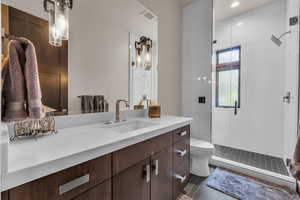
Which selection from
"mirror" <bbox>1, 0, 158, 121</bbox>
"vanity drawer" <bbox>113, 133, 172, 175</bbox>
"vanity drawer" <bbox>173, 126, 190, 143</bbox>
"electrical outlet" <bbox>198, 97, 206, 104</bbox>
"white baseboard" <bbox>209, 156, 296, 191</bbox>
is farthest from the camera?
"electrical outlet" <bbox>198, 97, 206, 104</bbox>

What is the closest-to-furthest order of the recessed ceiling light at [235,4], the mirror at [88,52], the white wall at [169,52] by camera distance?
the mirror at [88,52], the white wall at [169,52], the recessed ceiling light at [235,4]

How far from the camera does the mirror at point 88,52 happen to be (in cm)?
92

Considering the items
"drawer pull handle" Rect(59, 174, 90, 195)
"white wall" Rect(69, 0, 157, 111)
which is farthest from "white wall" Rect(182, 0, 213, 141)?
"drawer pull handle" Rect(59, 174, 90, 195)

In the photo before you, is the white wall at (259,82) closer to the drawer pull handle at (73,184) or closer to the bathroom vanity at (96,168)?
the bathroom vanity at (96,168)

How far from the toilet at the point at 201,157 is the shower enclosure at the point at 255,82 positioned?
27.6 inches

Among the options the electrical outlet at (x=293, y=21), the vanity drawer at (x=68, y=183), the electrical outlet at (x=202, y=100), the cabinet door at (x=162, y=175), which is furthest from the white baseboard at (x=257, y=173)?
the vanity drawer at (x=68, y=183)

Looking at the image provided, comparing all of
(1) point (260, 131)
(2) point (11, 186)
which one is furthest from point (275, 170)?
(2) point (11, 186)

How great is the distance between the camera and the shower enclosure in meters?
2.12

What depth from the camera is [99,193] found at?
659 millimetres

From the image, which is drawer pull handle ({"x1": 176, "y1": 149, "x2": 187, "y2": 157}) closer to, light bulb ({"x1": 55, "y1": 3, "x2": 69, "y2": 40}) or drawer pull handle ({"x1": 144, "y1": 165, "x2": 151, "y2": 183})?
drawer pull handle ({"x1": 144, "y1": 165, "x2": 151, "y2": 183})

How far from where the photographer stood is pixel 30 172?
462 mm

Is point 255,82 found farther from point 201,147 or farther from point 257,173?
point 201,147

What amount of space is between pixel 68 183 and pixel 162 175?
76 centimetres

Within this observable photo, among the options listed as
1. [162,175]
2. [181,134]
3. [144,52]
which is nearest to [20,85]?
[162,175]
